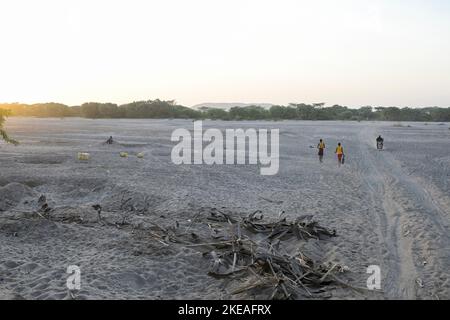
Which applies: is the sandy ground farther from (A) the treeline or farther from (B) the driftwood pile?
(A) the treeline

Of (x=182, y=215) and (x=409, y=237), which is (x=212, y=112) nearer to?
(x=182, y=215)

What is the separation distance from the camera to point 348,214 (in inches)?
468

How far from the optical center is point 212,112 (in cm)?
7662

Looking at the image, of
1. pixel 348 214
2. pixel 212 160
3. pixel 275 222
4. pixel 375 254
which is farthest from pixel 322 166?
pixel 375 254

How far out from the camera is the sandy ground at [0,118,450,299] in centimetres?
718

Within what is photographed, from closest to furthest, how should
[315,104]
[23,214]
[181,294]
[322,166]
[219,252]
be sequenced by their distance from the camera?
[181,294], [219,252], [23,214], [322,166], [315,104]

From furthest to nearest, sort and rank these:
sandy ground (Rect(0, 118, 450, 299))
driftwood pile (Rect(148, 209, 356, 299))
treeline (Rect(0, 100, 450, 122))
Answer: treeline (Rect(0, 100, 450, 122))
sandy ground (Rect(0, 118, 450, 299))
driftwood pile (Rect(148, 209, 356, 299))

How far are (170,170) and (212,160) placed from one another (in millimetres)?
3884

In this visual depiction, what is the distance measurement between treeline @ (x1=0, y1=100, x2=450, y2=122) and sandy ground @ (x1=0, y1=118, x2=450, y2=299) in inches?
2029

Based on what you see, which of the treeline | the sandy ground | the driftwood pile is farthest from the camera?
the treeline

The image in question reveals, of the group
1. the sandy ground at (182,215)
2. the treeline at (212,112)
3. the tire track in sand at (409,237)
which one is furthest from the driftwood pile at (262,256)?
the treeline at (212,112)

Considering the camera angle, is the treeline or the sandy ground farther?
the treeline

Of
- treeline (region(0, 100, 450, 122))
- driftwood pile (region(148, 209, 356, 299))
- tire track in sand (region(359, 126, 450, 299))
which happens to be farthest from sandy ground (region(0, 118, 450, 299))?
treeline (region(0, 100, 450, 122))
